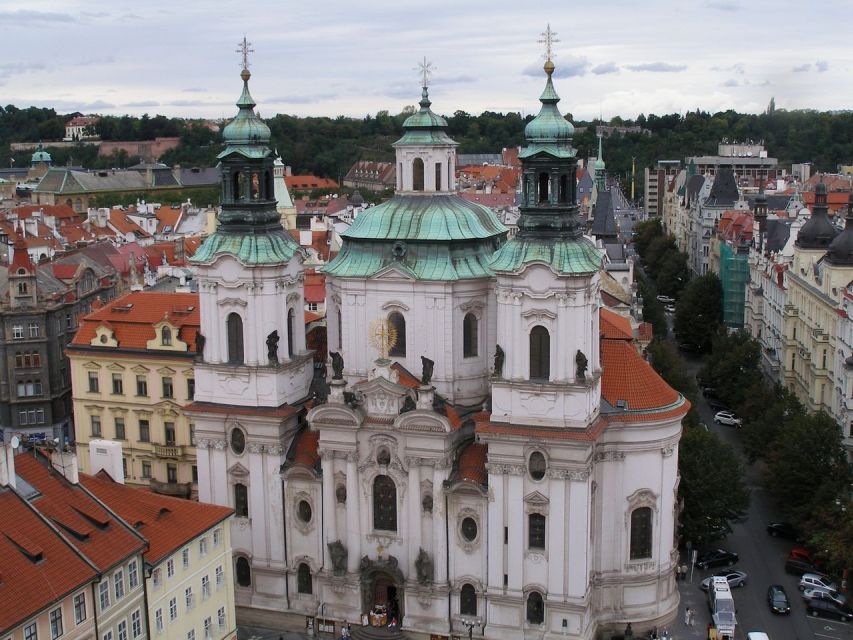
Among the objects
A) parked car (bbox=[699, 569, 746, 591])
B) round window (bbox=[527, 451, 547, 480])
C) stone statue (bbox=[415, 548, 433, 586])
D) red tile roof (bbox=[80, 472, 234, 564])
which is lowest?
parked car (bbox=[699, 569, 746, 591])

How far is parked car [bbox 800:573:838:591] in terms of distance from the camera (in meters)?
59.7

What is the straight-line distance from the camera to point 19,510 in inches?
1703

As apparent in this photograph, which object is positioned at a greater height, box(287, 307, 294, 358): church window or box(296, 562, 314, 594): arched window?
box(287, 307, 294, 358): church window

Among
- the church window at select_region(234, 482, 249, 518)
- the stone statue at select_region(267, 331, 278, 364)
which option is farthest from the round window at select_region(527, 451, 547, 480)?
the church window at select_region(234, 482, 249, 518)

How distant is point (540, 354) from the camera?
2021 inches

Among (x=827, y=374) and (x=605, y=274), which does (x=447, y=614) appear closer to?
(x=827, y=374)

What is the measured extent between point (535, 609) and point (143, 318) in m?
32.9

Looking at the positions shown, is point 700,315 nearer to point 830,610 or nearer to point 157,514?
point 830,610

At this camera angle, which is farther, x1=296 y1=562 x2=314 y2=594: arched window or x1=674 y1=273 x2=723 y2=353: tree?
x1=674 y1=273 x2=723 y2=353: tree

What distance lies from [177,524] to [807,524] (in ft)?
118

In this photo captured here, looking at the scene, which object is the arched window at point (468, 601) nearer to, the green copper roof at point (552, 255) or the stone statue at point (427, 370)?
the stone statue at point (427, 370)

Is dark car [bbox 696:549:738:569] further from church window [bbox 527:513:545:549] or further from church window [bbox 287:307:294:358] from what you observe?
church window [bbox 287:307:294:358]

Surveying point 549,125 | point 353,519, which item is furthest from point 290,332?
point 549,125

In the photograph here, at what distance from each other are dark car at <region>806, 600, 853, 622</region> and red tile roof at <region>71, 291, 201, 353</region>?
130 ft
